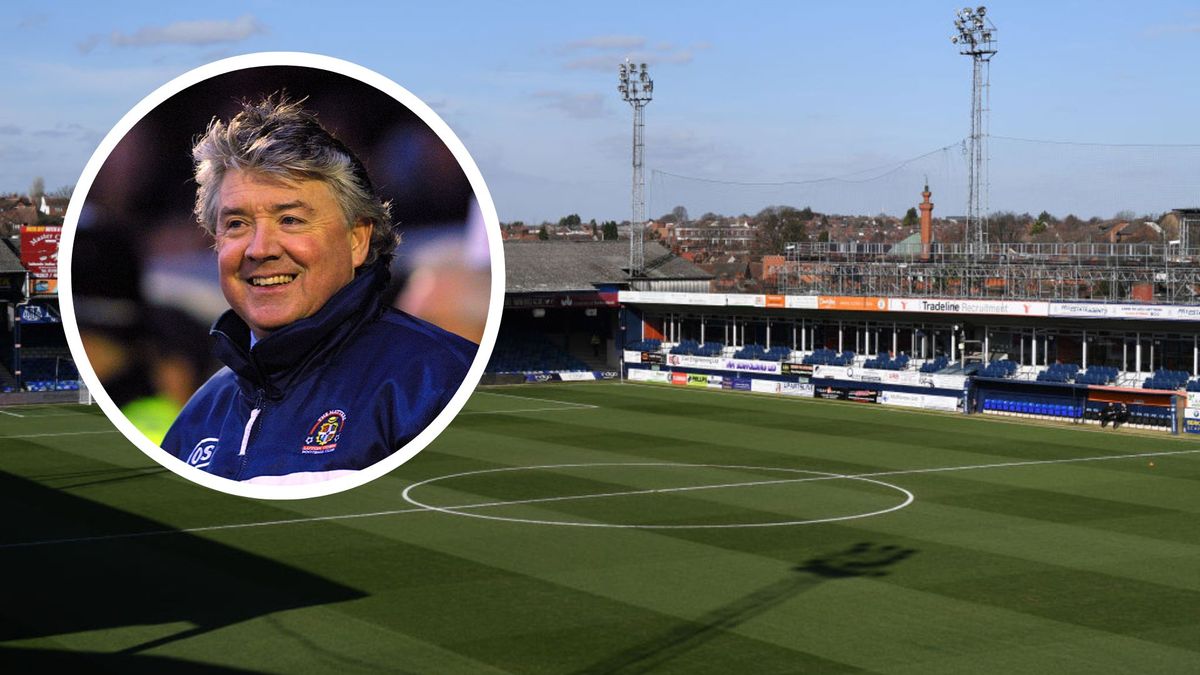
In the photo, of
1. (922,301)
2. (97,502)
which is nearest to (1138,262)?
(922,301)

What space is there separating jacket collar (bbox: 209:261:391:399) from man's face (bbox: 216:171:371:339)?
42 mm

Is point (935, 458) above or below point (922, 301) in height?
below

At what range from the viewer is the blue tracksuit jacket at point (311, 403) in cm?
629

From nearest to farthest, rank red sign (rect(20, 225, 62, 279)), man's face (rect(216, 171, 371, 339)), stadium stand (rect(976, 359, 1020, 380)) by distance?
1. man's face (rect(216, 171, 371, 339))
2. stadium stand (rect(976, 359, 1020, 380))
3. red sign (rect(20, 225, 62, 279))

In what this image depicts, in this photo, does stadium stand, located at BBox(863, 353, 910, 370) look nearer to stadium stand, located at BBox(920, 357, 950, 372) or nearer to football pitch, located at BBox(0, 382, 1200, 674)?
stadium stand, located at BBox(920, 357, 950, 372)

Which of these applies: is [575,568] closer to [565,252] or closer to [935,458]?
[935,458]

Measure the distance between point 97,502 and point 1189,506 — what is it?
2812 centimetres

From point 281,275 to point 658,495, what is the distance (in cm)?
3369

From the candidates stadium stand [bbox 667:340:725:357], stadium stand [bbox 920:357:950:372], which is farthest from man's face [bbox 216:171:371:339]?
stadium stand [bbox 667:340:725:357]

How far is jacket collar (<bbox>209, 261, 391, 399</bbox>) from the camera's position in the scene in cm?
620

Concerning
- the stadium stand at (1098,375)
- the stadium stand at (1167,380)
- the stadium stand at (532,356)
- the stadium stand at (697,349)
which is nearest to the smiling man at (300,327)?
the stadium stand at (1167,380)

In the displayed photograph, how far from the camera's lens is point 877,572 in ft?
95.9

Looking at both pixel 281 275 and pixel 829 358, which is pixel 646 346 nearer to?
pixel 829 358

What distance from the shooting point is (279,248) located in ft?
20.0
